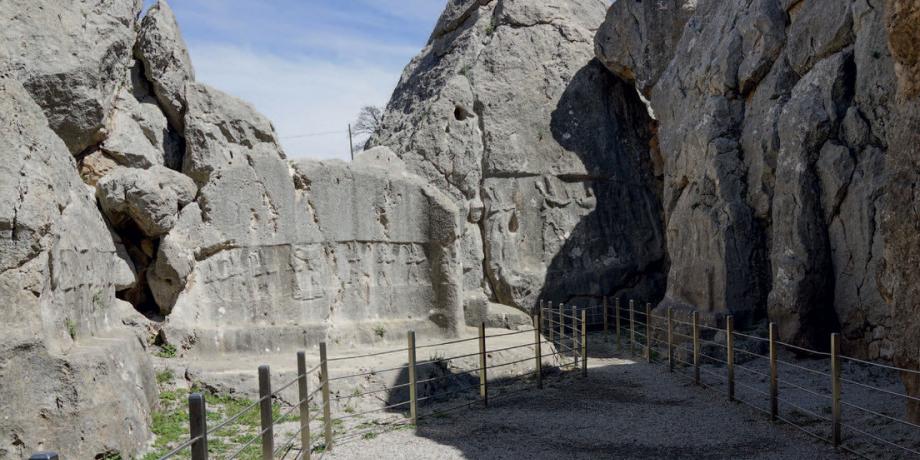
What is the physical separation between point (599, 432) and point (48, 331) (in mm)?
5924

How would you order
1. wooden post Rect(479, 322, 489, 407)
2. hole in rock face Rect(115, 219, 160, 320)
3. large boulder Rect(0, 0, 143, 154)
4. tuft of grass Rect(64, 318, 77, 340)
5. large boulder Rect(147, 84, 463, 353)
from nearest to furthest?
tuft of grass Rect(64, 318, 77, 340), wooden post Rect(479, 322, 489, 407), large boulder Rect(0, 0, 143, 154), hole in rock face Rect(115, 219, 160, 320), large boulder Rect(147, 84, 463, 353)

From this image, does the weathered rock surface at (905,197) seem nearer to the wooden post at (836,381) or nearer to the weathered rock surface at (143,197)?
the wooden post at (836,381)

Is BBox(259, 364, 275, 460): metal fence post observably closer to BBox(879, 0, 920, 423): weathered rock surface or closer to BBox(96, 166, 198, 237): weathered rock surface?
BBox(879, 0, 920, 423): weathered rock surface

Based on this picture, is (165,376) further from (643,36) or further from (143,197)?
(643,36)

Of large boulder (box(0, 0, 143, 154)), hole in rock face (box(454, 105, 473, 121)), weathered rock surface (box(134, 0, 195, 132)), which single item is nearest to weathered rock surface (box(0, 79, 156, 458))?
large boulder (box(0, 0, 143, 154))

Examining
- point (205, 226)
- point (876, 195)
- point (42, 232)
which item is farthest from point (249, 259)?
point (876, 195)

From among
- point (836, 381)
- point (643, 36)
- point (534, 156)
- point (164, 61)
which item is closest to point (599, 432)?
point (836, 381)

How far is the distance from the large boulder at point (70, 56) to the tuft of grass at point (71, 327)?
14.4 ft

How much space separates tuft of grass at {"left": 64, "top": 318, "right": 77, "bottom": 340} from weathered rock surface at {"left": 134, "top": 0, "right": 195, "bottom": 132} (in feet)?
21.5

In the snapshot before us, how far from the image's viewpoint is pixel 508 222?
21609 mm

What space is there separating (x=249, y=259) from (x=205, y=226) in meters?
0.92

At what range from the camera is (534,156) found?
22.0 metres

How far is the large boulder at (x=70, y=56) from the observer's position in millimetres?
11688

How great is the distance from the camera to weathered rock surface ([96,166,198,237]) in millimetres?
12883
